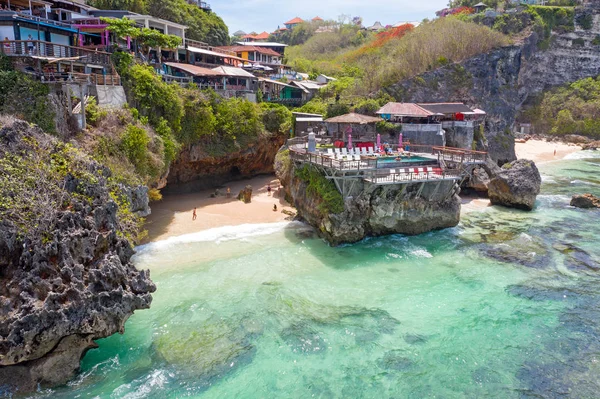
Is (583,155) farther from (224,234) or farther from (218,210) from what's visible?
(224,234)

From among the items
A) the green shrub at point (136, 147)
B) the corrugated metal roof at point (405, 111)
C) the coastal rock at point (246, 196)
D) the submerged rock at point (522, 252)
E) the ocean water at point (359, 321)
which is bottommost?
the ocean water at point (359, 321)

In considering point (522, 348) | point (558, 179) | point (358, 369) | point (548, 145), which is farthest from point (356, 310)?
point (548, 145)

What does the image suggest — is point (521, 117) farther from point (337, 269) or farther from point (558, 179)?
point (337, 269)

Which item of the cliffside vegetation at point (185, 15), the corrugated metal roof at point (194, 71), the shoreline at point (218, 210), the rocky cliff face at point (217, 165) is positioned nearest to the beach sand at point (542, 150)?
the shoreline at point (218, 210)

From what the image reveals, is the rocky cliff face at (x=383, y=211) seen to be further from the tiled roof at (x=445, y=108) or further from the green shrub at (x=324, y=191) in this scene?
the tiled roof at (x=445, y=108)

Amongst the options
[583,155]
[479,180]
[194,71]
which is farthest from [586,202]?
[194,71]

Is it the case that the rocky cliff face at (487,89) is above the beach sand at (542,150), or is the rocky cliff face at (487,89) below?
above
